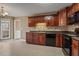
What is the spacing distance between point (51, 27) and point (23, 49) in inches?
27.3

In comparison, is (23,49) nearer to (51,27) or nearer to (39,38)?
(39,38)

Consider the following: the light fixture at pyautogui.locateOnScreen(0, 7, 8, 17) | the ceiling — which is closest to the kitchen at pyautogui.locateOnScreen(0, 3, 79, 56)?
the ceiling

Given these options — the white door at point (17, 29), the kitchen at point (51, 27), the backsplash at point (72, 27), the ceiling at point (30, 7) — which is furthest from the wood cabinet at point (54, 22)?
the white door at point (17, 29)

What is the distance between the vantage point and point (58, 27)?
9.73ft

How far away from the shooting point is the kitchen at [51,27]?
2950 mm

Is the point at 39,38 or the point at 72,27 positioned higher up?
the point at 72,27

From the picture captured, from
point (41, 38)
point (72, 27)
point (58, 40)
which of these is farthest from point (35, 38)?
point (72, 27)

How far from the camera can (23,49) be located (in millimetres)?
3053

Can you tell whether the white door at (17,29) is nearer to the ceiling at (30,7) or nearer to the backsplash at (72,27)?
the ceiling at (30,7)

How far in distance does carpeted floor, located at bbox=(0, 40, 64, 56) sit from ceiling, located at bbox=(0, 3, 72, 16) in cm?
57

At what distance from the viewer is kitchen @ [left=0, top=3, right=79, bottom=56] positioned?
9.68 ft

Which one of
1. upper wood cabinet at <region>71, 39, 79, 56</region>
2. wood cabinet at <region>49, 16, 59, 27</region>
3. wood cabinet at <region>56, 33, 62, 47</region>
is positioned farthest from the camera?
wood cabinet at <region>56, 33, 62, 47</region>

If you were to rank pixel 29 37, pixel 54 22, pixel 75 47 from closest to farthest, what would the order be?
pixel 75 47, pixel 54 22, pixel 29 37

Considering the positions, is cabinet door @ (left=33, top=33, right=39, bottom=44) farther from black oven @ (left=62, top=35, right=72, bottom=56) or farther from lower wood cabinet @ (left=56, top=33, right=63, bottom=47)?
black oven @ (left=62, top=35, right=72, bottom=56)
